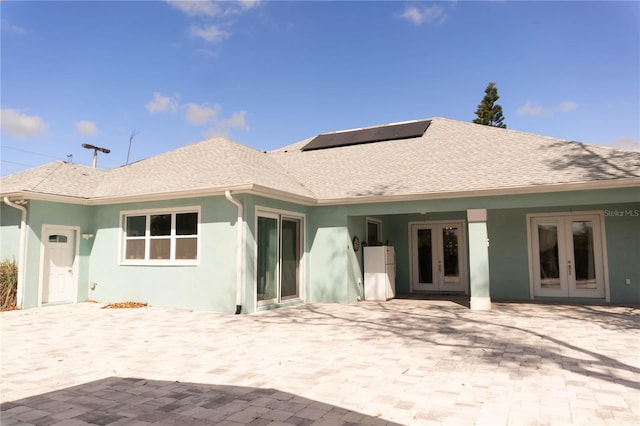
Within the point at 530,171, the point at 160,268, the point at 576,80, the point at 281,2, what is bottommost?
the point at 160,268

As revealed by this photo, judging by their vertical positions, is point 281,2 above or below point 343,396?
above

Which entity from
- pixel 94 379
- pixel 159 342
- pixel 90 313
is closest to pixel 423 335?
pixel 159 342

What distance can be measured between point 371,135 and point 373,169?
11.0 ft

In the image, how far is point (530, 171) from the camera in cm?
998

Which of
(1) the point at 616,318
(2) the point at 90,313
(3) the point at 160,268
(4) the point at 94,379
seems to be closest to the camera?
(4) the point at 94,379

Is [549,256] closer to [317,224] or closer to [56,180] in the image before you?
[317,224]

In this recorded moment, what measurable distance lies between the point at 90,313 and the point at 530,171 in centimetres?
1167

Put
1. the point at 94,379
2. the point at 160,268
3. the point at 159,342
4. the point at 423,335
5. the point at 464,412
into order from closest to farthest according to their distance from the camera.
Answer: the point at 464,412 → the point at 94,379 → the point at 159,342 → the point at 423,335 → the point at 160,268

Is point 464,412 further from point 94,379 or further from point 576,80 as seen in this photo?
point 576,80

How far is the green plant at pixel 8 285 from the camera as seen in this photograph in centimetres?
1009

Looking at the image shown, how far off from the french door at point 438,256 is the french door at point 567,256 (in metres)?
2.30

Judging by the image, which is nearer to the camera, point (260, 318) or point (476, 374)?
point (476, 374)

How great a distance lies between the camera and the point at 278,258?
10.5 metres

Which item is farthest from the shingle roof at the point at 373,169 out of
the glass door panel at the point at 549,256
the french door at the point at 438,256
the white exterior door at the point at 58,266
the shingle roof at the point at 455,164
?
the french door at the point at 438,256
